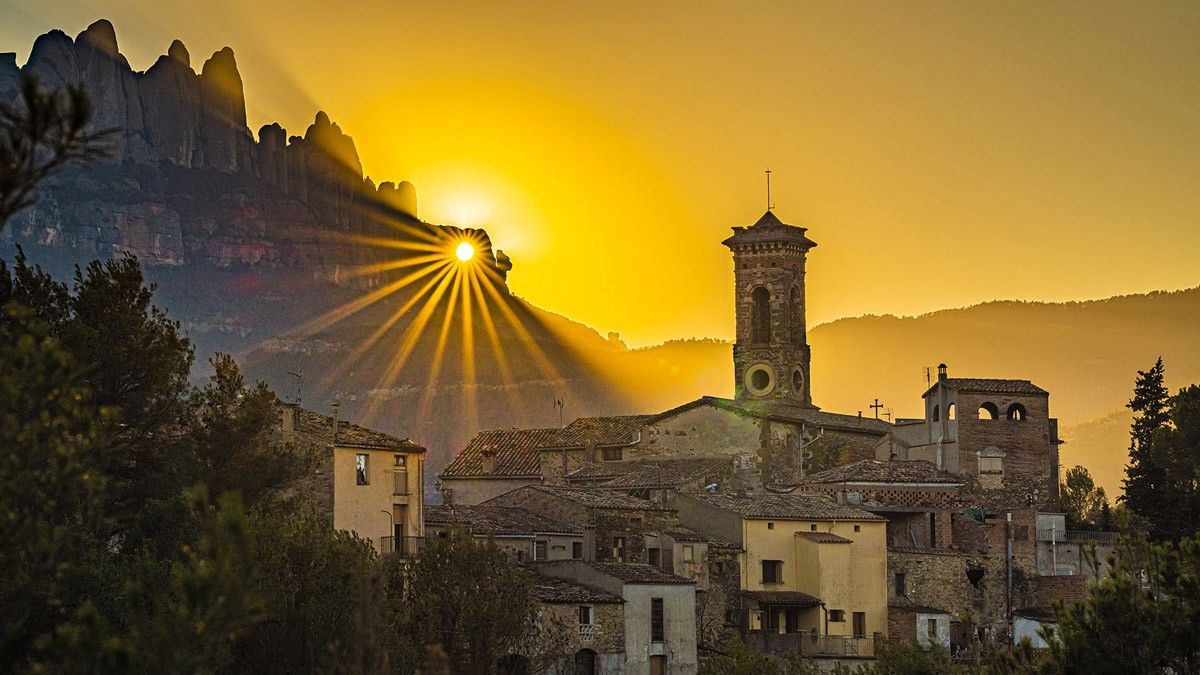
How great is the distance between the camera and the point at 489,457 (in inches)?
3140

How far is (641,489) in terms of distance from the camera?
68688 mm

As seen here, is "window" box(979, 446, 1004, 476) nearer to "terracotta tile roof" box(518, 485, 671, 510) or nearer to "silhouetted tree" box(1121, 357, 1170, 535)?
"silhouetted tree" box(1121, 357, 1170, 535)

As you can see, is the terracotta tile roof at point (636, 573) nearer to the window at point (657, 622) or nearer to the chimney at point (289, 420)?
the window at point (657, 622)

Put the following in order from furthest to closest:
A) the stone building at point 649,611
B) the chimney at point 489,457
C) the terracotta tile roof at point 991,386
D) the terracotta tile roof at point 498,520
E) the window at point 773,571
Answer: the chimney at point 489,457, the terracotta tile roof at point 991,386, the window at point 773,571, the terracotta tile roof at point 498,520, the stone building at point 649,611

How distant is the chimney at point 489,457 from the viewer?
78.8 metres

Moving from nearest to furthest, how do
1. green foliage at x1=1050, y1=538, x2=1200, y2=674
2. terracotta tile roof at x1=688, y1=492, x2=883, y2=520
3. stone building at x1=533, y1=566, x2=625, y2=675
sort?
green foliage at x1=1050, y1=538, x2=1200, y2=674 < stone building at x1=533, y1=566, x2=625, y2=675 < terracotta tile roof at x1=688, y1=492, x2=883, y2=520

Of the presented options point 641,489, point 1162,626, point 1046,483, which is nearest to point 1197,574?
point 1162,626

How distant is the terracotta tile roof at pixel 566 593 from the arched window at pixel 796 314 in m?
46.8

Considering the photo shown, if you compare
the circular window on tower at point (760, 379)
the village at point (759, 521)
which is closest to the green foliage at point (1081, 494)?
the circular window on tower at point (760, 379)

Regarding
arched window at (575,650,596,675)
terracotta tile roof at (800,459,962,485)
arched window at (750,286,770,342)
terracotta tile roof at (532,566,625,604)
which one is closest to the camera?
terracotta tile roof at (532,566,625,604)

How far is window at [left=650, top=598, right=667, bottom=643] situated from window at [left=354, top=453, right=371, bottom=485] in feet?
27.7

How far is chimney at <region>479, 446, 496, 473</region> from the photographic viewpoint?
3100 inches

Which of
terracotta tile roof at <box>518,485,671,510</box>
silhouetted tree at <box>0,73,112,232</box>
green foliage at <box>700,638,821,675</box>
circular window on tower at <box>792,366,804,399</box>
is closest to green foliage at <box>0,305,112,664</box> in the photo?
silhouetted tree at <box>0,73,112,232</box>

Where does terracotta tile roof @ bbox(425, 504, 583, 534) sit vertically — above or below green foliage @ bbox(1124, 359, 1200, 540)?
below
